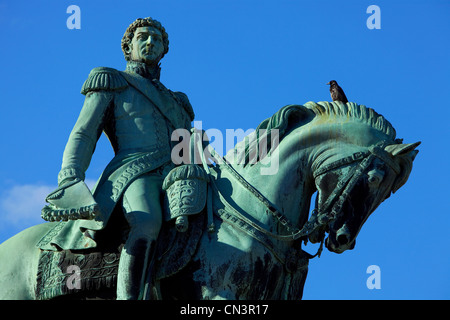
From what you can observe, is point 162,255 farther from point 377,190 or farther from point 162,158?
point 377,190

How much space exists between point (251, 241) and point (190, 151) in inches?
54.0

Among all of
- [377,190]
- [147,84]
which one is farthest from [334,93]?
[147,84]

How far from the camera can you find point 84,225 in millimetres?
11711

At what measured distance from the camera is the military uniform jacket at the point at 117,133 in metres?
11.9

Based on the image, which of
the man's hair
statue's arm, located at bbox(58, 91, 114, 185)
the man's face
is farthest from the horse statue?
the man's hair

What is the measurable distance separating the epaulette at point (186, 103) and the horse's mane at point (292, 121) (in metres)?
1.20

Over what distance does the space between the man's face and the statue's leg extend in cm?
198

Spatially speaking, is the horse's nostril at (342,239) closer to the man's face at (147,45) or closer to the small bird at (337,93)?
the small bird at (337,93)

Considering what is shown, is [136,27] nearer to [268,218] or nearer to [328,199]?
[268,218]

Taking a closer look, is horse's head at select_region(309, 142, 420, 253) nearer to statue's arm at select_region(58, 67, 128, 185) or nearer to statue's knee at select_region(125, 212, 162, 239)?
statue's knee at select_region(125, 212, 162, 239)

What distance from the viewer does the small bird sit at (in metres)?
12.3

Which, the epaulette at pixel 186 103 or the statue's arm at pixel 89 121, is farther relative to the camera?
the epaulette at pixel 186 103

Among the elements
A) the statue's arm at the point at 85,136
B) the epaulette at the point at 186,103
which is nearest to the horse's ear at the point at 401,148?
the epaulette at the point at 186,103
